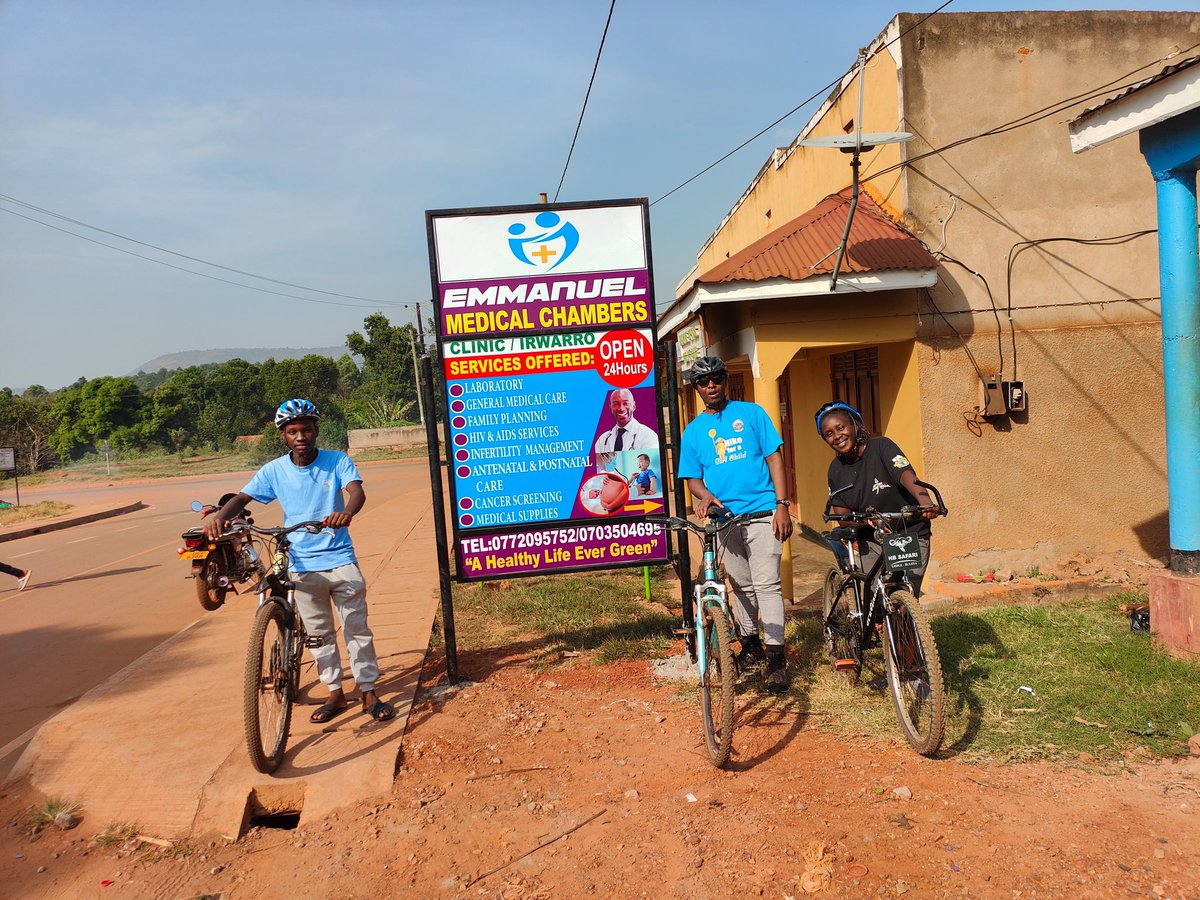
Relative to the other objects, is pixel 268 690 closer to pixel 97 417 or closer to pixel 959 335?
pixel 959 335

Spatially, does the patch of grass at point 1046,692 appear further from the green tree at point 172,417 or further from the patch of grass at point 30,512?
the green tree at point 172,417

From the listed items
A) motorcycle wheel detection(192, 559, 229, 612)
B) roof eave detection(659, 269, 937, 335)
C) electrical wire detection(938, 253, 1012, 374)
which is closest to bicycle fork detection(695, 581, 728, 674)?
motorcycle wheel detection(192, 559, 229, 612)

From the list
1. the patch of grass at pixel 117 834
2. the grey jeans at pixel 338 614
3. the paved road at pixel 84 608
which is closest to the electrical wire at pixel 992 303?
the grey jeans at pixel 338 614

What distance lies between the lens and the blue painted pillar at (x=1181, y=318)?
18.1 feet

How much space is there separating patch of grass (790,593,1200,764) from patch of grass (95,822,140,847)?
3495mm

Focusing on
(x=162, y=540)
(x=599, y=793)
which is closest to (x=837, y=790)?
(x=599, y=793)

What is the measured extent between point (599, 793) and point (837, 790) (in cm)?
108

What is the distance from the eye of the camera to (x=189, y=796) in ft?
14.0

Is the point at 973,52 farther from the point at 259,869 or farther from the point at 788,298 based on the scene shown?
the point at 259,869

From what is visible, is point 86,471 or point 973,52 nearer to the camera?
point 973,52

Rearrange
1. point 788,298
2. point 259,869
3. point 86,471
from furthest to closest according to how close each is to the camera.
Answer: point 86,471
point 788,298
point 259,869

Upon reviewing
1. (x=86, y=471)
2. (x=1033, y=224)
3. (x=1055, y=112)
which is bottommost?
(x=86, y=471)

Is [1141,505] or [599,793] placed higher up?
[1141,505]

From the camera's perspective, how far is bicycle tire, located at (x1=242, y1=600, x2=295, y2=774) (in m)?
4.23
